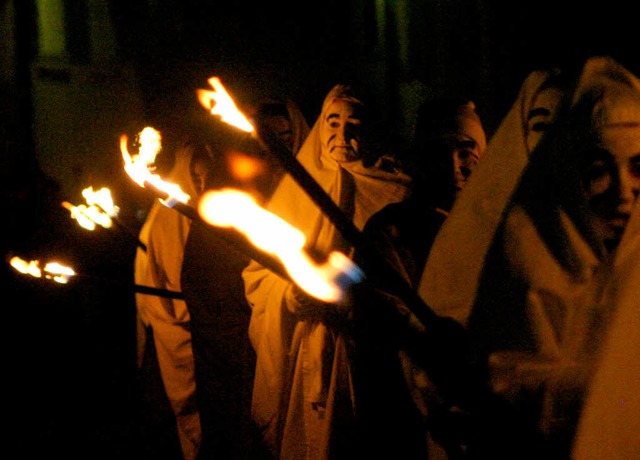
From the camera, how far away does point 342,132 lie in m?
4.07

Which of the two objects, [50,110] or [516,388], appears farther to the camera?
[50,110]

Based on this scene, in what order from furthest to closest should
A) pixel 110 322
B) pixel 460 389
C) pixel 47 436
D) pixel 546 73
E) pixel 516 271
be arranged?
pixel 110 322, pixel 47 436, pixel 546 73, pixel 516 271, pixel 460 389

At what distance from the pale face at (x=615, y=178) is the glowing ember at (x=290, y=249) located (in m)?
1.06

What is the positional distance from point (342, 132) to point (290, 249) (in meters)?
3.03

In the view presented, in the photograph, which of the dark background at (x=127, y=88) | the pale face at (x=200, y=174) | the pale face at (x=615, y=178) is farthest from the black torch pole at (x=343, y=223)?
the pale face at (x=200, y=174)

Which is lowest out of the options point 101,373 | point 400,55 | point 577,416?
point 577,416

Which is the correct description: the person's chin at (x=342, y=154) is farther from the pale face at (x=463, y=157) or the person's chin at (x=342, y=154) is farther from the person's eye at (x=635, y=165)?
the person's eye at (x=635, y=165)

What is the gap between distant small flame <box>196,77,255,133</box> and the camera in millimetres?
1267

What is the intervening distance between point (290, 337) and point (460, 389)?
263cm

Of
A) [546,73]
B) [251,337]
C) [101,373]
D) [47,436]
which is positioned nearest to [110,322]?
[101,373]

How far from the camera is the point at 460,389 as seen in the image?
120cm

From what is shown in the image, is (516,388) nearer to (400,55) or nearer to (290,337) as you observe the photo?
(290,337)

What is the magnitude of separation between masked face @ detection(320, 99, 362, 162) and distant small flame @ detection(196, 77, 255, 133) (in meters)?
2.62

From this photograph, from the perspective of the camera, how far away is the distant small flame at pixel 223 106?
1.27 metres
